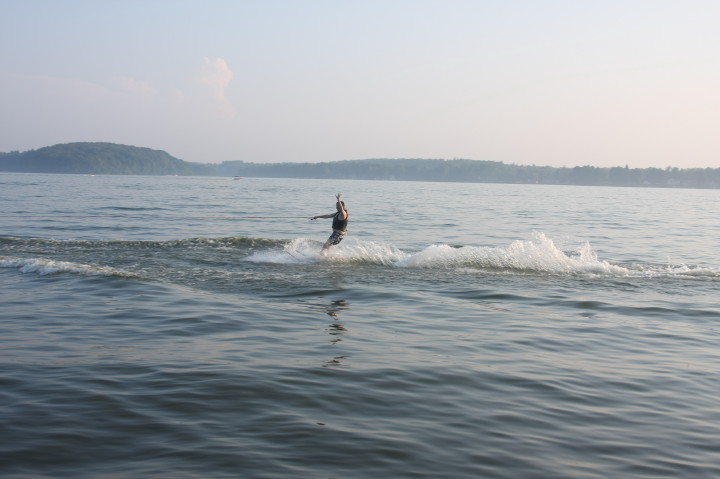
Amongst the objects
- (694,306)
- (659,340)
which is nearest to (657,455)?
(659,340)

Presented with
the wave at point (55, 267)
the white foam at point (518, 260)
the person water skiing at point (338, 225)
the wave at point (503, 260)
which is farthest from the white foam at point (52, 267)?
the white foam at point (518, 260)

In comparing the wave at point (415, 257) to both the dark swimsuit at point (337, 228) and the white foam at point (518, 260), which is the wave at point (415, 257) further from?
the dark swimsuit at point (337, 228)

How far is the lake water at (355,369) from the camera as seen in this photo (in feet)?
20.0

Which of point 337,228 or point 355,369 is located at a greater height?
point 337,228

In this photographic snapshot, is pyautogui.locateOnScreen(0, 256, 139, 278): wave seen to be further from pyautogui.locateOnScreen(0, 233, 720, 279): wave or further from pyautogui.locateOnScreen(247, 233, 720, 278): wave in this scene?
pyautogui.locateOnScreen(247, 233, 720, 278): wave

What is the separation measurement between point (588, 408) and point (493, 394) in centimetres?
106

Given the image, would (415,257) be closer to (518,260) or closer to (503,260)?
(503,260)

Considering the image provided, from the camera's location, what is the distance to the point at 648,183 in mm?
192000

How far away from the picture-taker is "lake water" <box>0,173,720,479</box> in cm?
611

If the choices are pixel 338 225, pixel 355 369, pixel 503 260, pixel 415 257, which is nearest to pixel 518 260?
pixel 503 260

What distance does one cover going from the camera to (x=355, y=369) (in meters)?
8.80

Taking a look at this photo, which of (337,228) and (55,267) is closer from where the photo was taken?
(55,267)

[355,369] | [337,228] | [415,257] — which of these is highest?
[337,228]

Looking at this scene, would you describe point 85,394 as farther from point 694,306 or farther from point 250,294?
point 694,306
